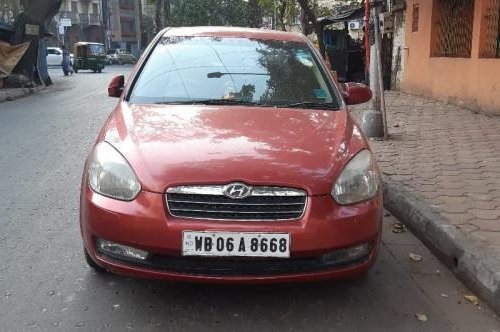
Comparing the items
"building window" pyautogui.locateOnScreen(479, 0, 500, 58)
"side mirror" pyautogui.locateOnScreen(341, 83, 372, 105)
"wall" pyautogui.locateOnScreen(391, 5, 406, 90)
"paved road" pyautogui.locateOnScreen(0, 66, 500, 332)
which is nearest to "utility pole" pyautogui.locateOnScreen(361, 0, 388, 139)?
"building window" pyautogui.locateOnScreen(479, 0, 500, 58)

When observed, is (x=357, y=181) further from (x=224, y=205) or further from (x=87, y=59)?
(x=87, y=59)

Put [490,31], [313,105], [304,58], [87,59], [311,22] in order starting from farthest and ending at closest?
[87,59] → [311,22] → [490,31] → [304,58] → [313,105]

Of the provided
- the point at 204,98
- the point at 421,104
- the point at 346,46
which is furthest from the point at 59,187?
the point at 346,46

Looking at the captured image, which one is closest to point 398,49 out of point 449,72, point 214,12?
point 449,72

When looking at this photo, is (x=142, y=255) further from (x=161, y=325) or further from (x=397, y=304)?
(x=397, y=304)

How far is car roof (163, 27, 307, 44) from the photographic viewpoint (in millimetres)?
4695

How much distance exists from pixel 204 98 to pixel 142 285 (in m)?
1.33

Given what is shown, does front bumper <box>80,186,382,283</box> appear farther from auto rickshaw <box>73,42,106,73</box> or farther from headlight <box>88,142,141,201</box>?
auto rickshaw <box>73,42,106,73</box>

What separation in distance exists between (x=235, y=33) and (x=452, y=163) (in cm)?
303

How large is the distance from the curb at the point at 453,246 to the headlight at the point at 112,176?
2.07 m

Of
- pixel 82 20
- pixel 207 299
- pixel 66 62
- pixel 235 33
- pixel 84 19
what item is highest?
pixel 84 19

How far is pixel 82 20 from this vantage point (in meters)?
67.6

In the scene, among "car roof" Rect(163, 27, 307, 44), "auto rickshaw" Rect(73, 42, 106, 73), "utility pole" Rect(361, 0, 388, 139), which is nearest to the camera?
"car roof" Rect(163, 27, 307, 44)

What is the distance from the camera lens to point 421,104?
12.3m
